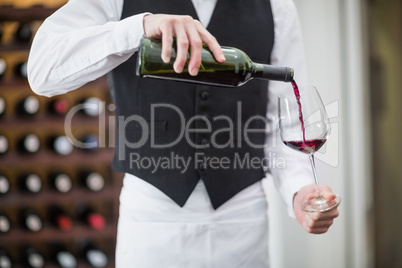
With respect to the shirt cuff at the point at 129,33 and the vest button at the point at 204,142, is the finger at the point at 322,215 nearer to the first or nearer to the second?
the vest button at the point at 204,142

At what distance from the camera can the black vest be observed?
3.46ft

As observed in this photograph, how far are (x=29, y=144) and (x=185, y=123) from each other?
1.67 metres

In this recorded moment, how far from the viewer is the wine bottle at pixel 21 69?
235cm

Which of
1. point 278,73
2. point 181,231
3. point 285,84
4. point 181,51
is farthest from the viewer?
point 285,84

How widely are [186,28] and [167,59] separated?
7 cm

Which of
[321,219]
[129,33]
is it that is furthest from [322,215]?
[129,33]

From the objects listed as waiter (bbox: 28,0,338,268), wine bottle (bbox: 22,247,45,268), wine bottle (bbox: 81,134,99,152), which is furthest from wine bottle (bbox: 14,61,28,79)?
waiter (bbox: 28,0,338,268)

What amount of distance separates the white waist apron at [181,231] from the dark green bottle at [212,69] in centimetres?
38

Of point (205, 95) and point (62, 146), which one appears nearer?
point (205, 95)

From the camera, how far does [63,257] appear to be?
94.8 inches

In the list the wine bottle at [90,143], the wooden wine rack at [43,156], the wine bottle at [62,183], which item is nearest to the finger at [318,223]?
the wooden wine rack at [43,156]

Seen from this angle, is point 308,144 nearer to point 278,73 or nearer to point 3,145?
point 278,73

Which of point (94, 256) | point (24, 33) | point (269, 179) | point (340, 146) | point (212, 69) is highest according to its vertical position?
point (24, 33)

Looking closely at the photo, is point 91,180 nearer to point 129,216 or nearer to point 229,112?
point 129,216
